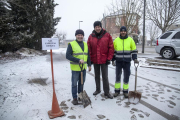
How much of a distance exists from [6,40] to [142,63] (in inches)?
507

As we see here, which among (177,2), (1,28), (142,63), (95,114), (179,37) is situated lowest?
(95,114)

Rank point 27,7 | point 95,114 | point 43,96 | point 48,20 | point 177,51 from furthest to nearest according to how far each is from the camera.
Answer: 1. point 48,20
2. point 27,7
3. point 177,51
4. point 43,96
5. point 95,114

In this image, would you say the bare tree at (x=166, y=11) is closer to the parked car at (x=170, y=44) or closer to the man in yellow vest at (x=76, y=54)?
the parked car at (x=170, y=44)

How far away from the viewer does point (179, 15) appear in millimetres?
12492

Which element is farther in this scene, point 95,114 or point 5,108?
point 5,108

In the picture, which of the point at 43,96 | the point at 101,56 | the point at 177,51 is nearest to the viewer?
the point at 101,56

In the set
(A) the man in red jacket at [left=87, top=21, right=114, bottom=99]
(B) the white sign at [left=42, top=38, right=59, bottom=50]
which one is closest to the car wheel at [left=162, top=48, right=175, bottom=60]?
(A) the man in red jacket at [left=87, top=21, right=114, bottom=99]

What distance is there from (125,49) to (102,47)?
65cm

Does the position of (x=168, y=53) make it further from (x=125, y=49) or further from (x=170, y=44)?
(x=125, y=49)

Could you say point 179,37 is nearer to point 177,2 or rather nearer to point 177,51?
point 177,51

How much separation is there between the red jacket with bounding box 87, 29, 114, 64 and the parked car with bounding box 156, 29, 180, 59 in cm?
609

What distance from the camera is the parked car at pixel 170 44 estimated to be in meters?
7.36

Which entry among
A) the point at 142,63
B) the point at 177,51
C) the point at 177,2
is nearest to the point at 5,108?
the point at 142,63

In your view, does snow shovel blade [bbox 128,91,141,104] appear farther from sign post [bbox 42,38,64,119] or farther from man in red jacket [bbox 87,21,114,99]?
sign post [bbox 42,38,64,119]
